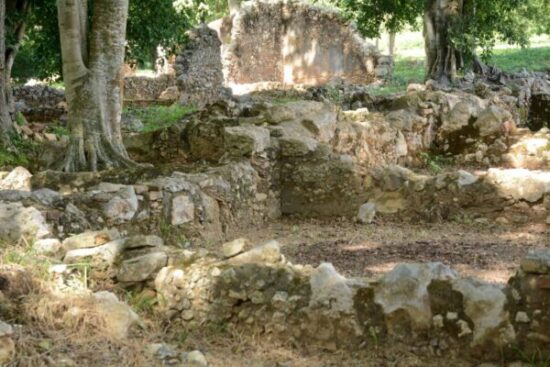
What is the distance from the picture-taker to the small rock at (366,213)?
25.5 feet

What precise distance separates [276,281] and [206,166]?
3816mm

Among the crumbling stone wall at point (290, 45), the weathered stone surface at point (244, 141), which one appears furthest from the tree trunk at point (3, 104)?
the crumbling stone wall at point (290, 45)

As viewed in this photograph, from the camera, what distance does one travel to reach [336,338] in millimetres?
3938

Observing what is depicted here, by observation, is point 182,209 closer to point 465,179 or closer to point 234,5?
point 465,179

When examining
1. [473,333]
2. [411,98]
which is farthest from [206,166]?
[411,98]

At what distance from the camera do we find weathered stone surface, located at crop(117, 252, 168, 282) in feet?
14.5

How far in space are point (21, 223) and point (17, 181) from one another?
1.96m

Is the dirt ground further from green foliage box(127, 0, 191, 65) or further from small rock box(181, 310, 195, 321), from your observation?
green foliage box(127, 0, 191, 65)

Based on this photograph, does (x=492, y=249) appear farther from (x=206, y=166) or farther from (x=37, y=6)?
(x=37, y=6)

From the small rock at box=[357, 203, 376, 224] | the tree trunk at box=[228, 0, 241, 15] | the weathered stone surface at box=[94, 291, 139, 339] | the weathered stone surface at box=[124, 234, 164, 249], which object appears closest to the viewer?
the weathered stone surface at box=[94, 291, 139, 339]

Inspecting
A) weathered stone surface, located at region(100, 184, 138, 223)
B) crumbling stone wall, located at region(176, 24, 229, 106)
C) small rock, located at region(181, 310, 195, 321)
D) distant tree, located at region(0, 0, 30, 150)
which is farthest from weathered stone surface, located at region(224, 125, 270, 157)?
crumbling stone wall, located at region(176, 24, 229, 106)

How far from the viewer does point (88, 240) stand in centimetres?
470

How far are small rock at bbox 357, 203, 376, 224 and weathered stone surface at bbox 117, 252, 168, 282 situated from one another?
146 inches

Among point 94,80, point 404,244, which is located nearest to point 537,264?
point 404,244
